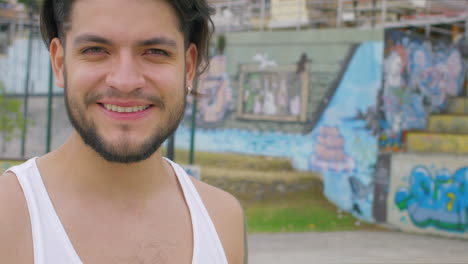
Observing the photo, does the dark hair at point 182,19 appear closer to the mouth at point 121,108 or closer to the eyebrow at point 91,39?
the eyebrow at point 91,39

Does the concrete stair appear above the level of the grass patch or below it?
above

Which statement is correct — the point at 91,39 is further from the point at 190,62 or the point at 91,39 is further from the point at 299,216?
the point at 299,216

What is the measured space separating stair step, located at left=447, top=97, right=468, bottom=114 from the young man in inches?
581

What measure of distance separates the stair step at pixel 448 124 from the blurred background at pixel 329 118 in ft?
0.11

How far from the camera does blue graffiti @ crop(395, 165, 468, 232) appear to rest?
12117 mm

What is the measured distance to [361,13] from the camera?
1617 centimetres

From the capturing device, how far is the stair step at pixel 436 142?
13.1m

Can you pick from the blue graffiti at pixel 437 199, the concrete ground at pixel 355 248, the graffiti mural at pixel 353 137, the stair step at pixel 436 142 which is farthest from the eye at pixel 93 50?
the stair step at pixel 436 142

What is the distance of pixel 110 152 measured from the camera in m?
1.65

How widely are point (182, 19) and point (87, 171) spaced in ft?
1.68

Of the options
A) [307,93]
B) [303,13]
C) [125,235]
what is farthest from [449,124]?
[125,235]

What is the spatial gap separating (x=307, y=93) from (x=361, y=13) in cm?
321

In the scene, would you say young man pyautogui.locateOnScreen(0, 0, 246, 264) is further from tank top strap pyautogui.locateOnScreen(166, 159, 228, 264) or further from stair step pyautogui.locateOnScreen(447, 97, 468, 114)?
stair step pyautogui.locateOnScreen(447, 97, 468, 114)

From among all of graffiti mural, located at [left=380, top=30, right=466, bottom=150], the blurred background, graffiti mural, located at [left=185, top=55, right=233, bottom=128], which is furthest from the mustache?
graffiti mural, located at [left=185, top=55, right=233, bottom=128]
